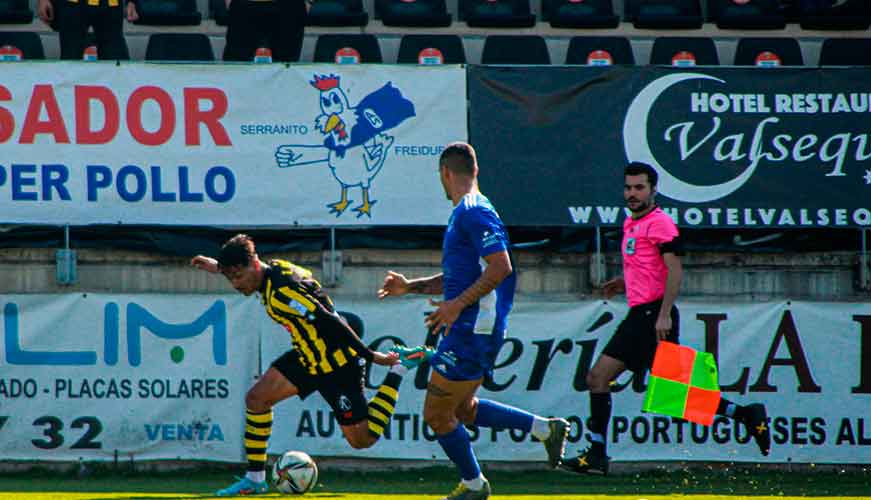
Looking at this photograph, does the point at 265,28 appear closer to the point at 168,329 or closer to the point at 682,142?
the point at 168,329

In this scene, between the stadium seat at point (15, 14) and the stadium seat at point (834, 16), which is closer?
the stadium seat at point (15, 14)

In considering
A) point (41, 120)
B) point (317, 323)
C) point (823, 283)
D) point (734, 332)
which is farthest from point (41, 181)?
point (823, 283)

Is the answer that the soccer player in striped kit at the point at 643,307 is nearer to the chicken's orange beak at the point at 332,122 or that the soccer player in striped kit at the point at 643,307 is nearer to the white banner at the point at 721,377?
the white banner at the point at 721,377

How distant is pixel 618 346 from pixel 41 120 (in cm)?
498

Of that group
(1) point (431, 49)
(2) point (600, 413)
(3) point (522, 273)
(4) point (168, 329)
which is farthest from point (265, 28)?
(2) point (600, 413)

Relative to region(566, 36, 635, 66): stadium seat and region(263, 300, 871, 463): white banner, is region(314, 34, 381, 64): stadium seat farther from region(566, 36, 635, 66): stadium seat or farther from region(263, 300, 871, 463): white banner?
region(263, 300, 871, 463): white banner

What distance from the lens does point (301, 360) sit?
9.31 m

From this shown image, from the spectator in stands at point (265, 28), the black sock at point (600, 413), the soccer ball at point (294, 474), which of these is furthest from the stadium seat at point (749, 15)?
the soccer ball at point (294, 474)

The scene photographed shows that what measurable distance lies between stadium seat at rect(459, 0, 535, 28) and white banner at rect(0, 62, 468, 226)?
3.41 meters

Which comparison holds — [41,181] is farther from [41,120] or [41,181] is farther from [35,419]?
[35,419]

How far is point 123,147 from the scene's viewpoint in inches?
438

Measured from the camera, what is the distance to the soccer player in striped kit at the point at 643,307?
916cm

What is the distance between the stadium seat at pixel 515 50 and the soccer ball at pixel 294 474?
6154mm

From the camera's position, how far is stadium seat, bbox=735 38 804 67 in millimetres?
14055
